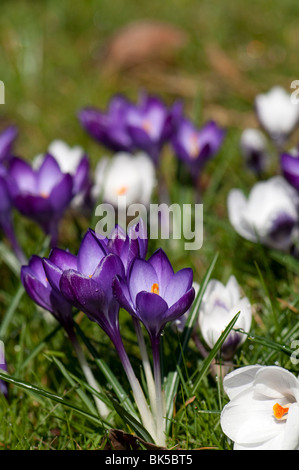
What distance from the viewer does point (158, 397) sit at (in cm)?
120

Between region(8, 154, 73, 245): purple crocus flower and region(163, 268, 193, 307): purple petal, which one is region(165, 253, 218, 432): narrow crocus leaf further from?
region(8, 154, 73, 245): purple crocus flower

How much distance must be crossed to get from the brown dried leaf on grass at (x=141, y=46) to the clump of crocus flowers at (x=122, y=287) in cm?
250

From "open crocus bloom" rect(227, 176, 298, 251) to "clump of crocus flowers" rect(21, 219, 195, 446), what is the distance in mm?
610

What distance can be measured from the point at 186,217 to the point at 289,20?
2.21 m

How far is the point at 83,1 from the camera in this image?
4.28 meters

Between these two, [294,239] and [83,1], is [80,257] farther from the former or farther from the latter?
[83,1]

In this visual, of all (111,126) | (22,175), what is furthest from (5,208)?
(111,126)

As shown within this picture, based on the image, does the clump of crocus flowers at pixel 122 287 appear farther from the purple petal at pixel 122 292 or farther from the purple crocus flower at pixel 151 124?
the purple crocus flower at pixel 151 124

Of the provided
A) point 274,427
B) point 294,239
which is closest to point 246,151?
point 294,239

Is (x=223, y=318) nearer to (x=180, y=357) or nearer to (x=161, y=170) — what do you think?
(x=180, y=357)

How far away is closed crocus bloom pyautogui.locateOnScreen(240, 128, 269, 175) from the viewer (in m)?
2.13

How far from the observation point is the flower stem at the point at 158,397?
1.18 metres

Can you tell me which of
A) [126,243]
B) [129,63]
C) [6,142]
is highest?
[129,63]

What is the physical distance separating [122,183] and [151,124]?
276mm
